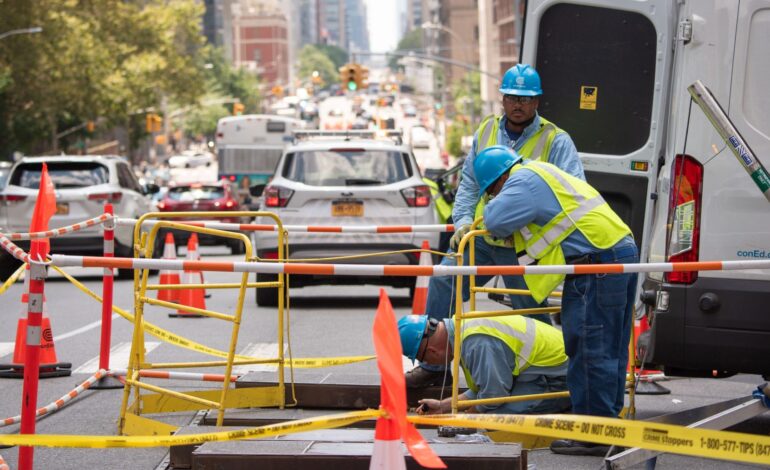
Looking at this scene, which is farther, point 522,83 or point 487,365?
point 522,83

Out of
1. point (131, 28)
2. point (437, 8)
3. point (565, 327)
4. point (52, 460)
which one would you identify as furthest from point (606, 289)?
point (437, 8)

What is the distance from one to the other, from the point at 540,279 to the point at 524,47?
4645mm

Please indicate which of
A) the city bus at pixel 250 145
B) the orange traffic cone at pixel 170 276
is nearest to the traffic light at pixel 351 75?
the city bus at pixel 250 145

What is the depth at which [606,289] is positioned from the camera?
23.3ft

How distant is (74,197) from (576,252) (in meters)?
15.4

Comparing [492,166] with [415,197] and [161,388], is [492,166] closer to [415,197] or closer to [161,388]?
[161,388]

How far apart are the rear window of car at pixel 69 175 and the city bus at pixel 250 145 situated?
2462cm

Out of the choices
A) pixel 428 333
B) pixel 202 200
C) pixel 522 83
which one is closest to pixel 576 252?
pixel 428 333

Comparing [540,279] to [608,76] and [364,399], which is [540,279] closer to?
[364,399]

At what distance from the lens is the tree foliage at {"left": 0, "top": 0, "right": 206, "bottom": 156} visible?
52.4m

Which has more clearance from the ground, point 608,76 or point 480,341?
point 608,76

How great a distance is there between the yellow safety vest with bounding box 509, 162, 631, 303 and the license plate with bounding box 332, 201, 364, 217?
26.2 feet

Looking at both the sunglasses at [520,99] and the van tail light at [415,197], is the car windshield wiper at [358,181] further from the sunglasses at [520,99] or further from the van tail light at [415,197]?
the sunglasses at [520,99]

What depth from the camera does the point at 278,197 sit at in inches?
593
